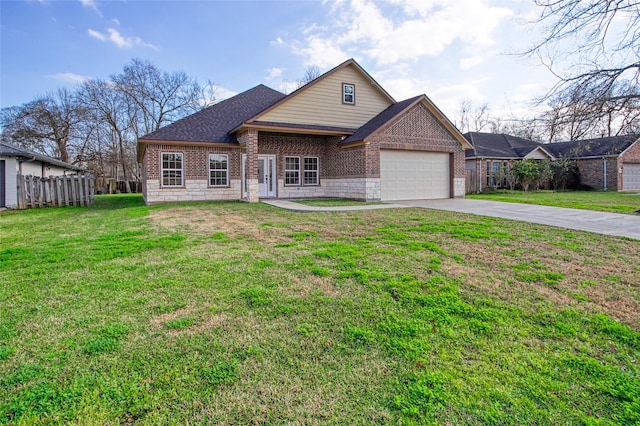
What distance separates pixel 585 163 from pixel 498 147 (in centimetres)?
666

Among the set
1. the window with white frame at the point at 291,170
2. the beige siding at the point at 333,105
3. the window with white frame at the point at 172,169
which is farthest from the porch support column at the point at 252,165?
the window with white frame at the point at 172,169

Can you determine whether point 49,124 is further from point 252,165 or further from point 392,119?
point 392,119

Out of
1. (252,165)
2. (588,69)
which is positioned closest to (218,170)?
(252,165)

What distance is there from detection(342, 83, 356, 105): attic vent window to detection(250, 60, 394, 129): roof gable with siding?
0.46 feet

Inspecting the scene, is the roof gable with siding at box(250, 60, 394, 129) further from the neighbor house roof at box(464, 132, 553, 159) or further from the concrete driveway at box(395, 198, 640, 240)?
the neighbor house roof at box(464, 132, 553, 159)

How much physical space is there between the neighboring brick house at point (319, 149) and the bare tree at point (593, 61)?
6.82m

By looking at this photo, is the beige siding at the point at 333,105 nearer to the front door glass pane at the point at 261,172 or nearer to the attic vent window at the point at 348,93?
the attic vent window at the point at 348,93

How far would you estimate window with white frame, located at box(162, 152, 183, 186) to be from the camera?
16.0 m

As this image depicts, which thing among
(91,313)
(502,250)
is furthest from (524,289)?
(91,313)

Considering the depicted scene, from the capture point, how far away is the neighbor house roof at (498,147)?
Result: 1027 inches

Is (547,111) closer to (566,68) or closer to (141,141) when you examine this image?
(566,68)

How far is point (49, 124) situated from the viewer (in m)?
33.5

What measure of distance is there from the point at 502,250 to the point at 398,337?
3773mm

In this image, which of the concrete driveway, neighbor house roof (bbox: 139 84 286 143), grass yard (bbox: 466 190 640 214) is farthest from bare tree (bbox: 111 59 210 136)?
the concrete driveway
